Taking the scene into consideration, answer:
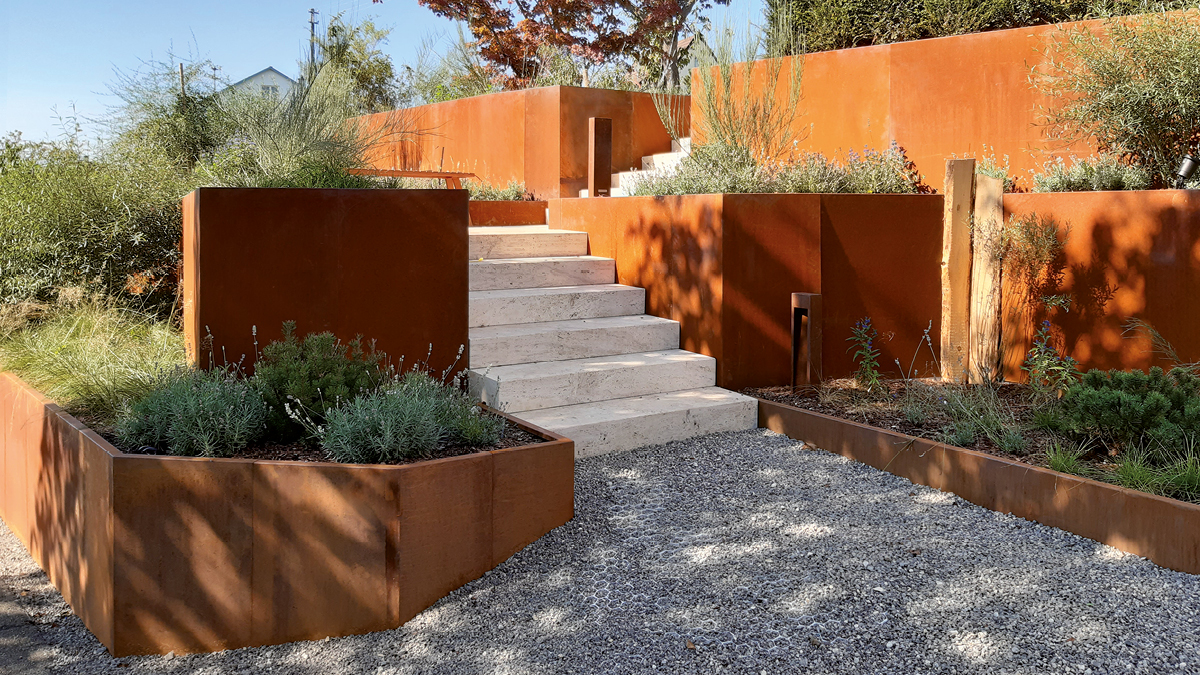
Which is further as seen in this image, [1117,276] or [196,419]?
[1117,276]

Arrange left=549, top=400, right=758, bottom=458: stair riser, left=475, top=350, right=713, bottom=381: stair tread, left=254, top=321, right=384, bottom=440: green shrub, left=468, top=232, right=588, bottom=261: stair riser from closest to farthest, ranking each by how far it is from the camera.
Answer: left=254, top=321, right=384, bottom=440: green shrub, left=549, top=400, right=758, bottom=458: stair riser, left=475, top=350, right=713, bottom=381: stair tread, left=468, top=232, right=588, bottom=261: stair riser

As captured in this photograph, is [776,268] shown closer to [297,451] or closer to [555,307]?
[555,307]

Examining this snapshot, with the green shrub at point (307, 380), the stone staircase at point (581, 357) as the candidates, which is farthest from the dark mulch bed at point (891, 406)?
the green shrub at point (307, 380)

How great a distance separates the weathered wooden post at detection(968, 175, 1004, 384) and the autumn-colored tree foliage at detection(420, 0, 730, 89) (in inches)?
384

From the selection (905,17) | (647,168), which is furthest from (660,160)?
(905,17)

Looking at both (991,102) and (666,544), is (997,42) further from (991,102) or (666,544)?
(666,544)

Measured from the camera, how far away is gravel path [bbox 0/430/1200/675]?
9.95 feet

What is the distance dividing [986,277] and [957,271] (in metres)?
0.20

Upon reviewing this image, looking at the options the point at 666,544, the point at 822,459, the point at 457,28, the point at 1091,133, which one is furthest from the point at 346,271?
the point at 457,28

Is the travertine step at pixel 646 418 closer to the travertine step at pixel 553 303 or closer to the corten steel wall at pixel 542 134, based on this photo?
the travertine step at pixel 553 303

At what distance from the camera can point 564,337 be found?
594 cm

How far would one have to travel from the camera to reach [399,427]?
3.67 meters

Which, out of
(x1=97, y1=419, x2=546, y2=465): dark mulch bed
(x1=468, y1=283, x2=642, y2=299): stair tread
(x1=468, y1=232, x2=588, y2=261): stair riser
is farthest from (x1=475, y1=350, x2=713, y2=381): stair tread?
(x1=468, y1=232, x2=588, y2=261): stair riser

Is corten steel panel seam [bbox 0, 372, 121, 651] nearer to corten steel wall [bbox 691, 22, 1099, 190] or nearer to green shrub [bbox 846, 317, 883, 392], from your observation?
green shrub [bbox 846, 317, 883, 392]
